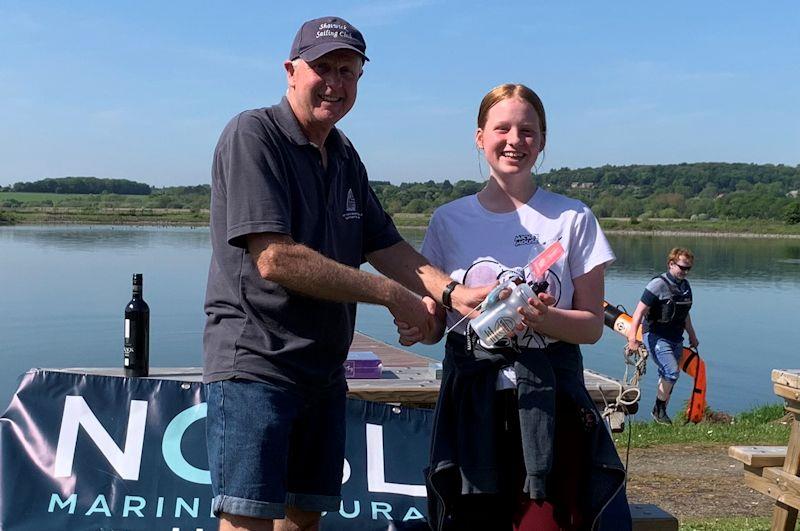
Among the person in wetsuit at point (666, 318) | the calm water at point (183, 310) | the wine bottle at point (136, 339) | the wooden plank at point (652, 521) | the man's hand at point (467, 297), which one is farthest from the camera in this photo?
the calm water at point (183, 310)

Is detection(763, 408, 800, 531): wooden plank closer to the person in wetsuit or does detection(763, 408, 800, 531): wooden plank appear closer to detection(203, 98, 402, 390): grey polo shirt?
detection(203, 98, 402, 390): grey polo shirt

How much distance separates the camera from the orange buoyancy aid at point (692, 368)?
1124cm

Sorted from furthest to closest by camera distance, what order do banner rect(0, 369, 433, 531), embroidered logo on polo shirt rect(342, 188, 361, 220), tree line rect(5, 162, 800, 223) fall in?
1. tree line rect(5, 162, 800, 223)
2. banner rect(0, 369, 433, 531)
3. embroidered logo on polo shirt rect(342, 188, 361, 220)

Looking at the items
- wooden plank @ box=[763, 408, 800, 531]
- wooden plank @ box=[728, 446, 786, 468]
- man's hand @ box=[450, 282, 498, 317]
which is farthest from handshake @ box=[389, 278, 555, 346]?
wooden plank @ box=[728, 446, 786, 468]

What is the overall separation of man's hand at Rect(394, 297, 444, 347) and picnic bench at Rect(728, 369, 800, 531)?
2.39 m

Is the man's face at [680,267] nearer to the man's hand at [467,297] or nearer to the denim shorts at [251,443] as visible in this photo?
the man's hand at [467,297]

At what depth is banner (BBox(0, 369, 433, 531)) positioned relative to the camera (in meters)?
3.91

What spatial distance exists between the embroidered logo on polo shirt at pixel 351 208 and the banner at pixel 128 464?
57.8 inches

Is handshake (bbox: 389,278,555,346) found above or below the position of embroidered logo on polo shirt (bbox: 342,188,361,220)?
below

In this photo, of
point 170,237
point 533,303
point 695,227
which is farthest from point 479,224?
point 695,227

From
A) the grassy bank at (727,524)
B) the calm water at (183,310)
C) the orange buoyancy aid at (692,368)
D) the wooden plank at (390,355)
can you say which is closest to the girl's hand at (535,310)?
the wooden plank at (390,355)

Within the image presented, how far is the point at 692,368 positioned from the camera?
11727 mm

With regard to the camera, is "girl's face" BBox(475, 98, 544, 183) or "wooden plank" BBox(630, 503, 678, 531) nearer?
"girl's face" BBox(475, 98, 544, 183)

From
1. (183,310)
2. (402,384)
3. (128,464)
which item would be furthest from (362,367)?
(183,310)
